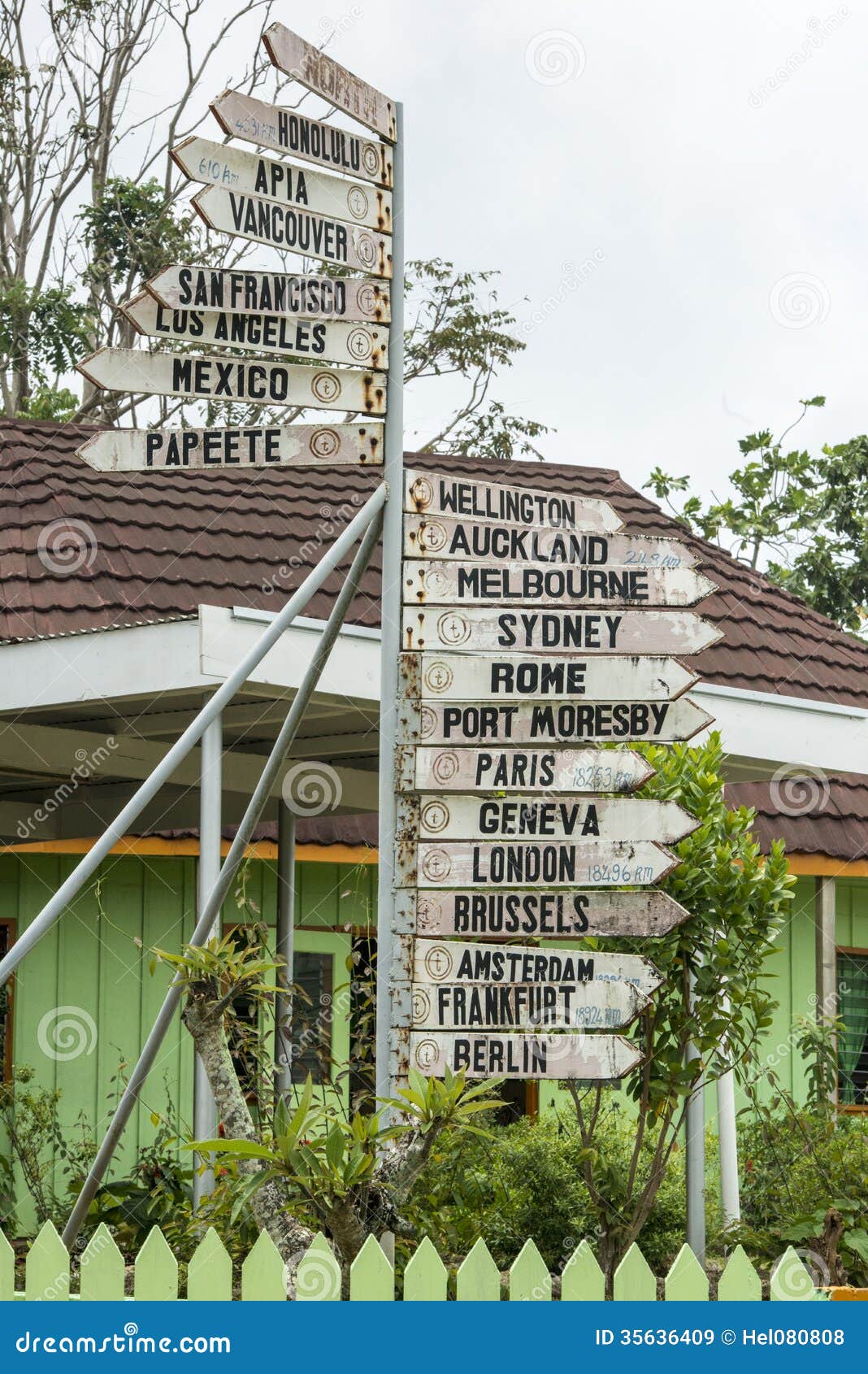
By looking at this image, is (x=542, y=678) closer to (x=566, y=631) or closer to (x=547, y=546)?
(x=566, y=631)

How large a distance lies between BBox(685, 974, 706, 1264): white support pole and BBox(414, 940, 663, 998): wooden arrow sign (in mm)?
1721

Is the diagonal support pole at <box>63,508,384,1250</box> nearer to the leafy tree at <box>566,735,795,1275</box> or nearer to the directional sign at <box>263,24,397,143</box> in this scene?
the directional sign at <box>263,24,397,143</box>

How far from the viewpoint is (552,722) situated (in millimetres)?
4797

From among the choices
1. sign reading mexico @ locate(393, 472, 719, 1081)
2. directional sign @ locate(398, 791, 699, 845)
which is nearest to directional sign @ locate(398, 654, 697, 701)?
sign reading mexico @ locate(393, 472, 719, 1081)

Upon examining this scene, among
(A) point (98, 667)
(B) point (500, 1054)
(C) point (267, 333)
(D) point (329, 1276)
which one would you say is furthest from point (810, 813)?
(D) point (329, 1276)

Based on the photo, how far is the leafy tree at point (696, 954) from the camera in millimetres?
6285

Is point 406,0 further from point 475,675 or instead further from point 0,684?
point 475,675

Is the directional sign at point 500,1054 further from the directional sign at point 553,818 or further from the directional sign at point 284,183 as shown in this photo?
the directional sign at point 284,183

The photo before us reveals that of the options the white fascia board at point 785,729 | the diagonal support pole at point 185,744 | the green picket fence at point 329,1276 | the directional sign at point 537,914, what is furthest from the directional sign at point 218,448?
the white fascia board at point 785,729

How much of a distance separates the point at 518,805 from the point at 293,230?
1777 mm

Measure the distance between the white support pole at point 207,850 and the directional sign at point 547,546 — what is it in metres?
1.49

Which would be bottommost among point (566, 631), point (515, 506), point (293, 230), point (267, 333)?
point (566, 631)

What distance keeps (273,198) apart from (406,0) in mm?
13173
